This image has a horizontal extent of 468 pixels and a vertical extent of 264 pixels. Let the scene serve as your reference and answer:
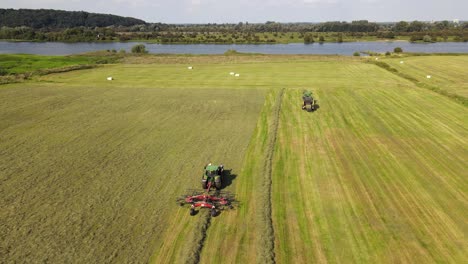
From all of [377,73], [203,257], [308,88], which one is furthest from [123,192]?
[377,73]

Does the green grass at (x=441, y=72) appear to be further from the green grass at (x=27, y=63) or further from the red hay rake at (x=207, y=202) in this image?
the green grass at (x=27, y=63)

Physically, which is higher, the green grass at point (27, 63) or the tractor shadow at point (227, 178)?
the green grass at point (27, 63)

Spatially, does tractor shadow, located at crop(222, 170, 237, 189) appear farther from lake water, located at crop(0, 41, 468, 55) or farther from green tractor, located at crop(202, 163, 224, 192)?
lake water, located at crop(0, 41, 468, 55)

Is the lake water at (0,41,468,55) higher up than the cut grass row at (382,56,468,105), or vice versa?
the lake water at (0,41,468,55)

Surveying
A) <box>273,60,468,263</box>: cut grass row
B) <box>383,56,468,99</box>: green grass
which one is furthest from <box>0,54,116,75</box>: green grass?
<box>383,56,468,99</box>: green grass

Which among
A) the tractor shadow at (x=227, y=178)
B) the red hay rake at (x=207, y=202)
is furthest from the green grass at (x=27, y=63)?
the red hay rake at (x=207, y=202)
